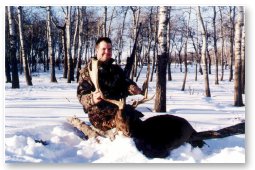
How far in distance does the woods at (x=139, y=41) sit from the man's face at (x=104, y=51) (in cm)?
5

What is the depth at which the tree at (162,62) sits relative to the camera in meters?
3.59

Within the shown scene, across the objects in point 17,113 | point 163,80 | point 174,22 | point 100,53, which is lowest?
point 17,113

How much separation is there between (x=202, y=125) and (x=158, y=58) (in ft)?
2.15

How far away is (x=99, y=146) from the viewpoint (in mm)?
3395

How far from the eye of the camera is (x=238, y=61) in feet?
12.0

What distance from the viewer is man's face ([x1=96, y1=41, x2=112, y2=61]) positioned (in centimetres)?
347

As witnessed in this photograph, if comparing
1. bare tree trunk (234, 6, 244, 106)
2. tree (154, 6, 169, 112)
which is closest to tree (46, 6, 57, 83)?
→ tree (154, 6, 169, 112)

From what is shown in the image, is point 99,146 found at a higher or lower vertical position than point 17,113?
lower

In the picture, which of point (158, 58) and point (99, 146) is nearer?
point (99, 146)

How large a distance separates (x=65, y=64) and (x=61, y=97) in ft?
0.96

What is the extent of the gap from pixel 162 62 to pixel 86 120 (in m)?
0.79

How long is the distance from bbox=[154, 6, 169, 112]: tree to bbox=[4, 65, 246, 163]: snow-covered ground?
6cm
